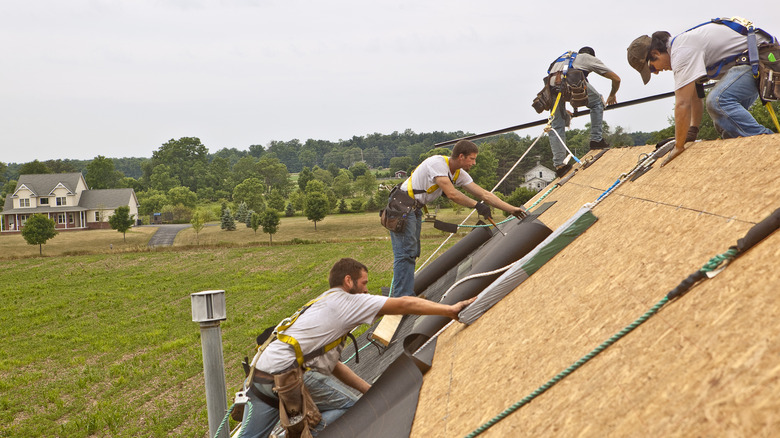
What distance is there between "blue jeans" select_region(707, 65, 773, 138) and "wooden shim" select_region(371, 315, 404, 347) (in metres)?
3.80

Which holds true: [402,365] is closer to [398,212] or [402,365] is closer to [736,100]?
[398,212]

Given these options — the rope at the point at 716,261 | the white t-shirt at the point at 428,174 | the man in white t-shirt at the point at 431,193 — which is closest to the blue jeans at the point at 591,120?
the man in white t-shirt at the point at 431,193

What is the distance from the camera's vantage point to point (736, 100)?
16.3ft

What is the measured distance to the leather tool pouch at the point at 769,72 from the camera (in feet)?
15.5

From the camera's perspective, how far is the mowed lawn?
35.7 feet

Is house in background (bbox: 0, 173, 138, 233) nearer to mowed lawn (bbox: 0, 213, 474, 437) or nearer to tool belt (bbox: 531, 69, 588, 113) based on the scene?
mowed lawn (bbox: 0, 213, 474, 437)

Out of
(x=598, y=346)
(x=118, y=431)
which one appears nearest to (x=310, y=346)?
(x=598, y=346)

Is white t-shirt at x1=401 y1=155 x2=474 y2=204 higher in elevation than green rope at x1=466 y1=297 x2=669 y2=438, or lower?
higher

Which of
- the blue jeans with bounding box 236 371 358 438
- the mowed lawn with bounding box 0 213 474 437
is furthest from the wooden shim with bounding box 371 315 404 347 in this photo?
the mowed lawn with bounding box 0 213 474 437

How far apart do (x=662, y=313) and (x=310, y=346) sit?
8.27 feet

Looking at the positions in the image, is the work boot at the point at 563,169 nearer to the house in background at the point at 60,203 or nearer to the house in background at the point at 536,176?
the house in background at the point at 536,176

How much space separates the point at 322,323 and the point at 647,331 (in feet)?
7.83

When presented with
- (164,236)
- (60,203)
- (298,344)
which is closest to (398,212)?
(298,344)

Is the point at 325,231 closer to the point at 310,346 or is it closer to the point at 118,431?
the point at 118,431
